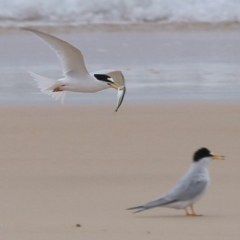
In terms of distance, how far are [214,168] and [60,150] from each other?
5.05 feet

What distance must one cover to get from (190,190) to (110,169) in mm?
1566

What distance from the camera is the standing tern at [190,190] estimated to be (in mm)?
6305

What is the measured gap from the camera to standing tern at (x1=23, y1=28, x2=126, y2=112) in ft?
29.9

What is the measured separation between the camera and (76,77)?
9492 mm

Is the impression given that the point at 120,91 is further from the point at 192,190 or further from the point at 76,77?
the point at 192,190

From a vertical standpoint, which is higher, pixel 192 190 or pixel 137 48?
pixel 137 48

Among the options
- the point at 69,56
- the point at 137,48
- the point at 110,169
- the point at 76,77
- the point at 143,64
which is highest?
the point at 137,48

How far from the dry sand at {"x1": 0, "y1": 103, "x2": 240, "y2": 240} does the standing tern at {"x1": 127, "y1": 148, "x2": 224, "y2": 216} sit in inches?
3.9

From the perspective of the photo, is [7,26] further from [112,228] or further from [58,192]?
[112,228]

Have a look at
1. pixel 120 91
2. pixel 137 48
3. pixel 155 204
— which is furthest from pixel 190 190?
pixel 137 48

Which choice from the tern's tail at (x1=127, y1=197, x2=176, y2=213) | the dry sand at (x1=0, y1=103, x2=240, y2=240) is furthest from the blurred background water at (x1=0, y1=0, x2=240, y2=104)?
the tern's tail at (x1=127, y1=197, x2=176, y2=213)

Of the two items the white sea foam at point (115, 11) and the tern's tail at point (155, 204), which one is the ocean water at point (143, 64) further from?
the tern's tail at point (155, 204)

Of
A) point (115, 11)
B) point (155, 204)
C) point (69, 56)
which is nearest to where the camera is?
point (155, 204)

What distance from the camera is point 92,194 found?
23.0 feet
